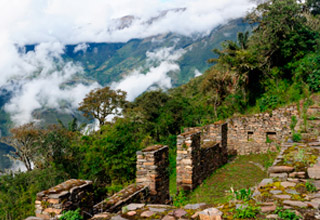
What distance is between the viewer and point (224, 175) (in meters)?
8.98

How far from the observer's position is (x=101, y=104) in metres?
33.1

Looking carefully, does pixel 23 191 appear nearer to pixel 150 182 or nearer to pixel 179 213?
pixel 150 182

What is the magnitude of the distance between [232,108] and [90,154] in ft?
35.6

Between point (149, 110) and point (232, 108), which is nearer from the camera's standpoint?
point (232, 108)

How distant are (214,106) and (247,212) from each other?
16650 mm

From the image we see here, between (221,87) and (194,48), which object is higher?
(194,48)

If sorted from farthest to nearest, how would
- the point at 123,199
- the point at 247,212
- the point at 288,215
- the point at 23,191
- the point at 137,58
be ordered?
the point at 137,58, the point at 23,191, the point at 123,199, the point at 247,212, the point at 288,215

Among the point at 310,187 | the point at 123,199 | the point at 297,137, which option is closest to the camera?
the point at 310,187

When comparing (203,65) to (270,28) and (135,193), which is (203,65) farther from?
(135,193)

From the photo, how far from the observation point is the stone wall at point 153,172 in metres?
6.19

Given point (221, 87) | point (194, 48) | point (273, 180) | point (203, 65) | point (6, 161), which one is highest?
point (194, 48)

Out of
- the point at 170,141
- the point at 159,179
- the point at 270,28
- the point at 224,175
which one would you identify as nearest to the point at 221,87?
the point at 270,28

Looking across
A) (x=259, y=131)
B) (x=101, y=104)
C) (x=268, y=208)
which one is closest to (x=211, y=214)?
(x=268, y=208)

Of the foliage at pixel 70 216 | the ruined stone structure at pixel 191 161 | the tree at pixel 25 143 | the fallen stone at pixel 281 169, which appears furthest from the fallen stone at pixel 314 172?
the tree at pixel 25 143
